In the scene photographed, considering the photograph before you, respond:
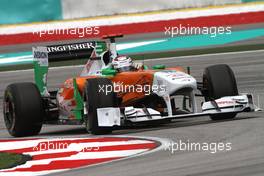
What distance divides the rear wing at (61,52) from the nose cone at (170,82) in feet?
5.57

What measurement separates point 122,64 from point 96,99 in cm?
130

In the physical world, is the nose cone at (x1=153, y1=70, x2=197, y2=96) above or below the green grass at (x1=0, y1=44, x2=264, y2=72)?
below

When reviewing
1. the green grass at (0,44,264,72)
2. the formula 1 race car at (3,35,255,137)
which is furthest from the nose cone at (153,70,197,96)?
the green grass at (0,44,264,72)

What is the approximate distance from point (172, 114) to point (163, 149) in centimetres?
304

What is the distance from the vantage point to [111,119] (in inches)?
482

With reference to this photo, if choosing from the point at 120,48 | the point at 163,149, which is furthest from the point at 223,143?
the point at 120,48

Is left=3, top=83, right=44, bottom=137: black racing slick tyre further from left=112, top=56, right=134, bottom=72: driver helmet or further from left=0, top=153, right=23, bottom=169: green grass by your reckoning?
left=0, top=153, right=23, bottom=169: green grass

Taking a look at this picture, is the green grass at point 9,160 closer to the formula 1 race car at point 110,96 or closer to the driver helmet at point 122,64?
the formula 1 race car at point 110,96

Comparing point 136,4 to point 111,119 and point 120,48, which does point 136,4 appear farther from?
point 111,119

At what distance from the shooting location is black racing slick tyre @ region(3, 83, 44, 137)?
13.4 metres

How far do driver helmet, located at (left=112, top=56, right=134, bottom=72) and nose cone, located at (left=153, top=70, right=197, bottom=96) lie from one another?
2.30 feet

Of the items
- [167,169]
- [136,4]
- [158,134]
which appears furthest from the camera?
[136,4]

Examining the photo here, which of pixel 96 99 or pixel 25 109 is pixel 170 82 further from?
pixel 25 109

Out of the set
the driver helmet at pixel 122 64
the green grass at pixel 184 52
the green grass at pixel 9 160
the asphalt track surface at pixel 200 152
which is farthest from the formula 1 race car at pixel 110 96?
the green grass at pixel 184 52
